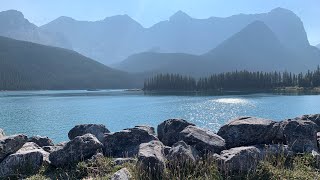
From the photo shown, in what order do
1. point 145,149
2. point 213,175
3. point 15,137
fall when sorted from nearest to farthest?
point 213,175 < point 145,149 < point 15,137

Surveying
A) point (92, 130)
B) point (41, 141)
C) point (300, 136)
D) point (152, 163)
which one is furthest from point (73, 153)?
point (300, 136)

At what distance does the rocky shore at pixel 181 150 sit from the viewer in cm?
1495

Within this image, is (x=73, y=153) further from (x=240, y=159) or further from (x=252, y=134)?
(x=252, y=134)

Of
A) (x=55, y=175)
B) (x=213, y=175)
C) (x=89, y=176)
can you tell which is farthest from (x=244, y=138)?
(x=55, y=175)

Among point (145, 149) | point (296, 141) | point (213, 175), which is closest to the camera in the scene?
point (213, 175)

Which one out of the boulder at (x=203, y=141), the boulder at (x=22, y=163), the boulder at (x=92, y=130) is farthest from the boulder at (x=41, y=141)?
the boulder at (x=203, y=141)

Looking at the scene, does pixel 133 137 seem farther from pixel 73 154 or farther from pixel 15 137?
pixel 15 137

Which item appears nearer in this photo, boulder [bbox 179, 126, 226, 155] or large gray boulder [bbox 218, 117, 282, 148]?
boulder [bbox 179, 126, 226, 155]

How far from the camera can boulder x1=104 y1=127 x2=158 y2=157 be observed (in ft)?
62.1

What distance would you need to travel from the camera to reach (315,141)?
17641mm

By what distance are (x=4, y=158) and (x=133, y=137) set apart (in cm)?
658

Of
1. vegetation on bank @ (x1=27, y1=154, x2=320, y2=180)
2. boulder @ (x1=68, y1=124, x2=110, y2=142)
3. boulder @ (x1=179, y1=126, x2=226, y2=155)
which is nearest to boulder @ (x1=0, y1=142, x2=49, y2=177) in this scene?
vegetation on bank @ (x1=27, y1=154, x2=320, y2=180)

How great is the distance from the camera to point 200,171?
1484 cm

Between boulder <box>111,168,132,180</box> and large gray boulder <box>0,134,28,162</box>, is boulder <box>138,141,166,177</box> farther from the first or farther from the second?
large gray boulder <box>0,134,28,162</box>
